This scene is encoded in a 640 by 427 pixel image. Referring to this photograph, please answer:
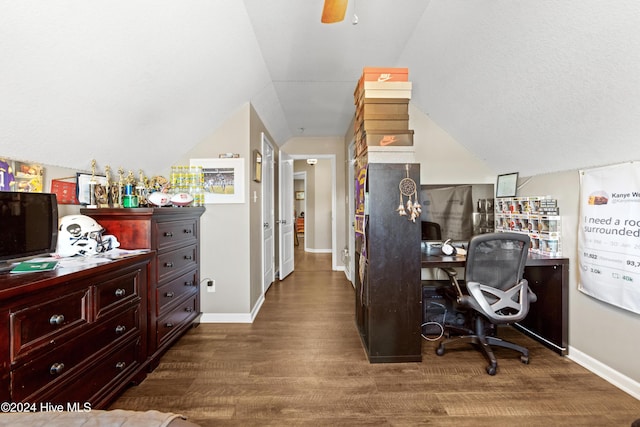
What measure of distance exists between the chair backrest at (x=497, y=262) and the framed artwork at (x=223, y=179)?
2.18 m

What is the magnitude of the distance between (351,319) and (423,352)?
2.69ft

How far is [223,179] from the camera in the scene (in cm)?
282

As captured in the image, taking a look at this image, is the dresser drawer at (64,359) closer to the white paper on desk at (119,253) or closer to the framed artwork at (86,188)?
Answer: the white paper on desk at (119,253)

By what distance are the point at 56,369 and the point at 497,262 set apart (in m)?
2.67

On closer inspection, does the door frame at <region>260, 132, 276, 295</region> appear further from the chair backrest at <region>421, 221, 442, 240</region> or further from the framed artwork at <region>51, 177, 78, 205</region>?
the chair backrest at <region>421, 221, 442, 240</region>

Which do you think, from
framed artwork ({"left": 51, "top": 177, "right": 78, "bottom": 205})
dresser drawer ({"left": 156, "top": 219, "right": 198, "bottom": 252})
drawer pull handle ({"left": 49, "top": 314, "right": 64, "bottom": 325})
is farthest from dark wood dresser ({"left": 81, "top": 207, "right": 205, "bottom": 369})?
drawer pull handle ({"left": 49, "top": 314, "right": 64, "bottom": 325})

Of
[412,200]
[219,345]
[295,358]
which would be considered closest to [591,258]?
[412,200]

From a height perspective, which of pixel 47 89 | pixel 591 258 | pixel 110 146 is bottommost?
pixel 591 258

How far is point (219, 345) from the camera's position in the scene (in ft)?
7.72

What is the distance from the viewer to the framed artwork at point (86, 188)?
1934mm

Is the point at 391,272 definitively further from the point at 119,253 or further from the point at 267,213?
the point at 267,213

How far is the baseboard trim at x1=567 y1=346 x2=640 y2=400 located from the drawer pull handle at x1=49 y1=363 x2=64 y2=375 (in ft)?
10.6

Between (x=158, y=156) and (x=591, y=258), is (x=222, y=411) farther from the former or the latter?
(x=591, y=258)

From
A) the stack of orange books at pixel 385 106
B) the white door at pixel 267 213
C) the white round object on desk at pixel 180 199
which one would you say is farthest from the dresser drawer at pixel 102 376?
the stack of orange books at pixel 385 106
